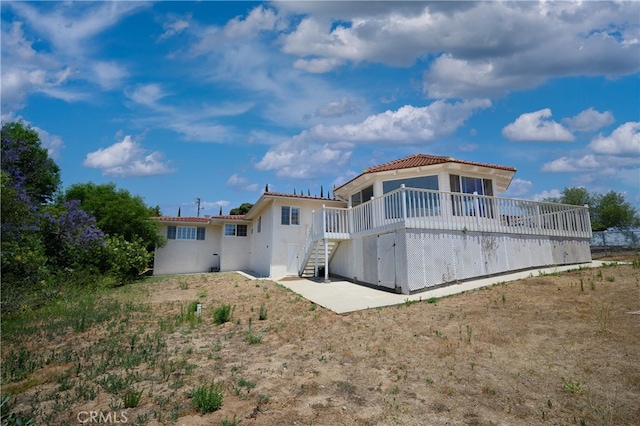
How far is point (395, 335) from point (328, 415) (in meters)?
2.84

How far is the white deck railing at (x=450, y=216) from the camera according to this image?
9.97 meters

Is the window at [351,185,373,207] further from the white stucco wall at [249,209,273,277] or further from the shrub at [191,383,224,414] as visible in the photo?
the shrub at [191,383,224,414]

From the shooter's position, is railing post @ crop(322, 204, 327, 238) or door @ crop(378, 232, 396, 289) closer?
door @ crop(378, 232, 396, 289)

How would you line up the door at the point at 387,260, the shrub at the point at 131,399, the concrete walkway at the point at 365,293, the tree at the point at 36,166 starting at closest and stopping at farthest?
the shrub at the point at 131,399, the concrete walkway at the point at 365,293, the door at the point at 387,260, the tree at the point at 36,166

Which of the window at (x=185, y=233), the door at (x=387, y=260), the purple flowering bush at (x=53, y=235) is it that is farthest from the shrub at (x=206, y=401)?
the window at (x=185, y=233)

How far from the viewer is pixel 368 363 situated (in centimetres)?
486

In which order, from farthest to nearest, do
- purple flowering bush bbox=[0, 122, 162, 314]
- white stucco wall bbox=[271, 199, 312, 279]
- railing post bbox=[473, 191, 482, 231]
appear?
white stucco wall bbox=[271, 199, 312, 279] < railing post bbox=[473, 191, 482, 231] < purple flowering bush bbox=[0, 122, 162, 314]

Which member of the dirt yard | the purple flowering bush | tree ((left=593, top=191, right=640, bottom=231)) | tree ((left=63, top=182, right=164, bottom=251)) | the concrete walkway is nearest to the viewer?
the dirt yard

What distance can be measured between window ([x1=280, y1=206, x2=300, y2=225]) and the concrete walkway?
4987mm

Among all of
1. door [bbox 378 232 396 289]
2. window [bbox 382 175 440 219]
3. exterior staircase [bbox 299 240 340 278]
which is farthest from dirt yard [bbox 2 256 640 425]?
exterior staircase [bbox 299 240 340 278]

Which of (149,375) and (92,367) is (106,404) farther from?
(92,367)

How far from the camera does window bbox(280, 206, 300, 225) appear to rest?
16578 millimetres

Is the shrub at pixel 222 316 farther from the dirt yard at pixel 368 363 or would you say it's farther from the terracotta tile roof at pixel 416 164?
the terracotta tile roof at pixel 416 164

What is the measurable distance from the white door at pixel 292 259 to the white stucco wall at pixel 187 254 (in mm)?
8096
